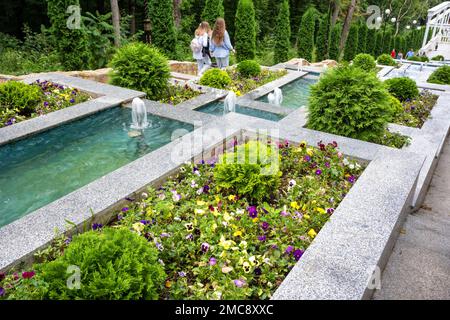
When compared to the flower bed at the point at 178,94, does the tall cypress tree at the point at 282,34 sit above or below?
above

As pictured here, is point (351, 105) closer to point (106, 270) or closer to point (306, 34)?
point (106, 270)

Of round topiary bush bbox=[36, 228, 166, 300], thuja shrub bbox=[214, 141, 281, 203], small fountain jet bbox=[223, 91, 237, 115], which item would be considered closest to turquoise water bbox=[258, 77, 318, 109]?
small fountain jet bbox=[223, 91, 237, 115]

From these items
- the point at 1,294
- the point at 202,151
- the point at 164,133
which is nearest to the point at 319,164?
the point at 202,151

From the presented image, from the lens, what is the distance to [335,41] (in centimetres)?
2120

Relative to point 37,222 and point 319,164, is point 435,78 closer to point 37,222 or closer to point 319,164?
point 319,164

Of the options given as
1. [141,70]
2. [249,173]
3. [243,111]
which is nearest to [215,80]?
[243,111]

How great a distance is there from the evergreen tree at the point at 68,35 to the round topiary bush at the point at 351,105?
25.3 feet

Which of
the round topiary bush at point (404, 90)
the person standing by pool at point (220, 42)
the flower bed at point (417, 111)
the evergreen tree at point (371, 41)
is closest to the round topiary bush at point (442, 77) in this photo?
the flower bed at point (417, 111)

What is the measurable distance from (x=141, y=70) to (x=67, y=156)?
326 centimetres

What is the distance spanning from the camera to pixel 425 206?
4.92 metres

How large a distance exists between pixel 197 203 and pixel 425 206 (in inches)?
127

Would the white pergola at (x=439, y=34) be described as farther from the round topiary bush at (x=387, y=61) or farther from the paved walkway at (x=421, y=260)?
the paved walkway at (x=421, y=260)

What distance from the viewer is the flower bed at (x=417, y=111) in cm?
705

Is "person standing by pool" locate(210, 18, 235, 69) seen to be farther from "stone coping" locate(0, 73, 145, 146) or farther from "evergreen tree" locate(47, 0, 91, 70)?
"stone coping" locate(0, 73, 145, 146)
